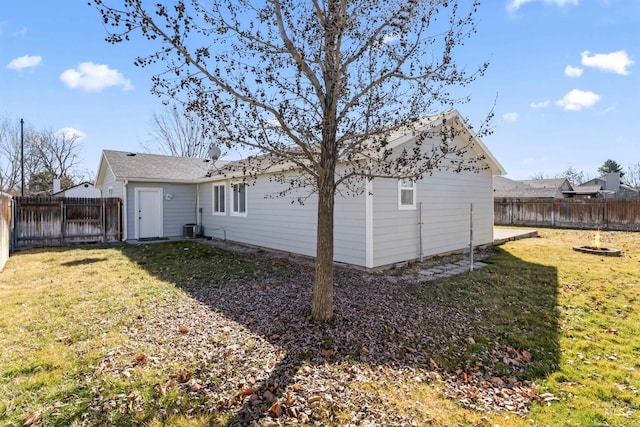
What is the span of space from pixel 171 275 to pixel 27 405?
15.5ft

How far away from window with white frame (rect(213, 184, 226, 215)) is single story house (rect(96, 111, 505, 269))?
0.14 feet

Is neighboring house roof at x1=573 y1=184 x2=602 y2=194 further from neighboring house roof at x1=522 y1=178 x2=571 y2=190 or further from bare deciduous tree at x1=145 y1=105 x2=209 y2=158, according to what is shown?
bare deciduous tree at x1=145 y1=105 x2=209 y2=158

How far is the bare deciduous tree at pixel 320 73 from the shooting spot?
3828 millimetres

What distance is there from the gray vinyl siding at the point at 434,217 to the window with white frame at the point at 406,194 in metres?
0.14

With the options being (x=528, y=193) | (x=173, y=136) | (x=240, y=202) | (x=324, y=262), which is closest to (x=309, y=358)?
(x=324, y=262)

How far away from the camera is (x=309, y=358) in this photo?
3436mm

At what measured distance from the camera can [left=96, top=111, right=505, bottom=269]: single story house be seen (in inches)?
298

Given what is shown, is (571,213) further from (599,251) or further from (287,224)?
(287,224)

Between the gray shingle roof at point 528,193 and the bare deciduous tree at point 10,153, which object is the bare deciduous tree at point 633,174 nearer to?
the gray shingle roof at point 528,193

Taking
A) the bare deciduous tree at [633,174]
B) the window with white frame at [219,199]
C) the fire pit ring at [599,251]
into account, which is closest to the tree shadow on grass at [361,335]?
the fire pit ring at [599,251]

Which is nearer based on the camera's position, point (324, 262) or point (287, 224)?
point (324, 262)

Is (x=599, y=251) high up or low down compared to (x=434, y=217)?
down

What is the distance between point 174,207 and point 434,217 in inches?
431

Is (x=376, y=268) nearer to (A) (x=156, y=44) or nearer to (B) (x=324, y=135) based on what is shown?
(B) (x=324, y=135)
